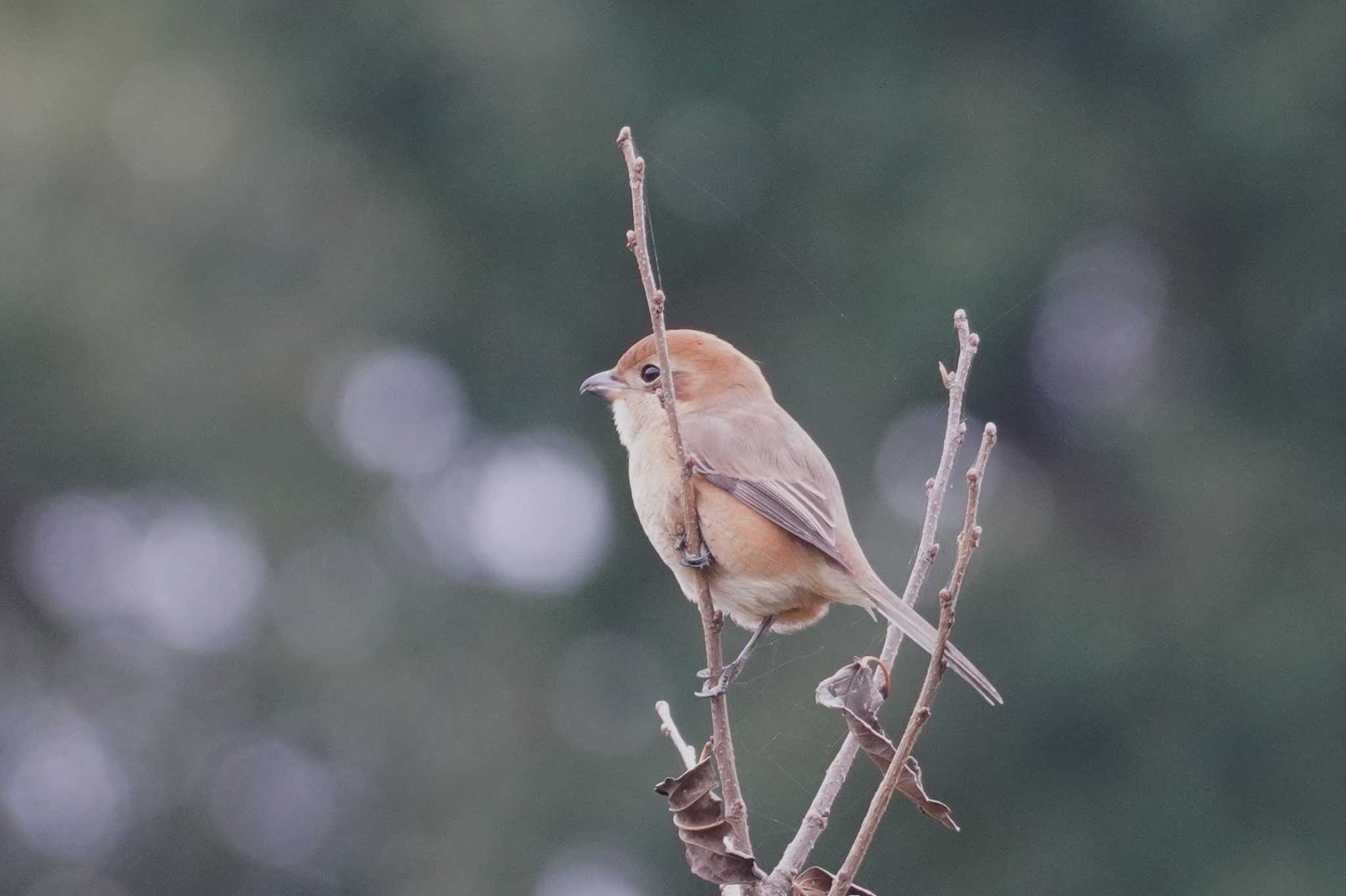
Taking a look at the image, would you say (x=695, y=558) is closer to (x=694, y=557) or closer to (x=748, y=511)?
(x=694, y=557)

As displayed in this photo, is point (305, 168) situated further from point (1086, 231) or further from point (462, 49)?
point (1086, 231)

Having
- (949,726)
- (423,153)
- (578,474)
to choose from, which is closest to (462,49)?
(423,153)

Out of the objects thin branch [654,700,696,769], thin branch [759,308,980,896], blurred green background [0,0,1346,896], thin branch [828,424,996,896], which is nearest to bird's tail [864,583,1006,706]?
thin branch [759,308,980,896]

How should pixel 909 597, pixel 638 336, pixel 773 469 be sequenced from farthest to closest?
pixel 638 336, pixel 773 469, pixel 909 597

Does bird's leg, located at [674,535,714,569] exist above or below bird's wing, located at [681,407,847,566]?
below

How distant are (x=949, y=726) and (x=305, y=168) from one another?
6.77 metres

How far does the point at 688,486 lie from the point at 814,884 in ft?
2.79

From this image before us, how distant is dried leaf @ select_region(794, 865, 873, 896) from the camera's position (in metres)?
2.39

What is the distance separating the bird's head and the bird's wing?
15cm

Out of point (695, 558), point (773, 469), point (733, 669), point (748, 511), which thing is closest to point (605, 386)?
point (773, 469)

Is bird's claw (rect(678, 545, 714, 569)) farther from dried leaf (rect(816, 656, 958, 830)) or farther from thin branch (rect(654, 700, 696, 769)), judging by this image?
dried leaf (rect(816, 656, 958, 830))

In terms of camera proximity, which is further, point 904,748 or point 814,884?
point 814,884

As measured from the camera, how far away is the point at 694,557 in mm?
3436

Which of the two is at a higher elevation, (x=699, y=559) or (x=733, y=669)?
(x=699, y=559)
